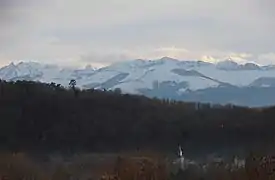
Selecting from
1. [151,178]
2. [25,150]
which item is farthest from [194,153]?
[151,178]

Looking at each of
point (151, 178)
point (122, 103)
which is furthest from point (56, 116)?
point (151, 178)

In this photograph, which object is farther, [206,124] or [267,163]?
[206,124]

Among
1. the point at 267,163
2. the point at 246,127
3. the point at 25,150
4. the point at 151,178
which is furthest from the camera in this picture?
the point at 246,127

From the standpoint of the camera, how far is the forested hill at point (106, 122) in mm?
58000

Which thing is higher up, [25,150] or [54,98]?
[54,98]

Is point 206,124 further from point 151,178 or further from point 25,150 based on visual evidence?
point 151,178

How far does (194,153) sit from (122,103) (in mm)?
15553

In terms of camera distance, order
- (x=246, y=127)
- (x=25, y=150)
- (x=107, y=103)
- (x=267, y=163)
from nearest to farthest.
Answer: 1. (x=267, y=163)
2. (x=25, y=150)
3. (x=246, y=127)
4. (x=107, y=103)

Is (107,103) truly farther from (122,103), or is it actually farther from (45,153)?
(45,153)

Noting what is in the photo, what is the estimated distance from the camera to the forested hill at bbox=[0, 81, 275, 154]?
58.0 m

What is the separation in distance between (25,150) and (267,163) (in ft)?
137

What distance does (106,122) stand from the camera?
6178cm

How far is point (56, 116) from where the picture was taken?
6172cm

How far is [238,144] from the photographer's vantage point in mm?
56938
